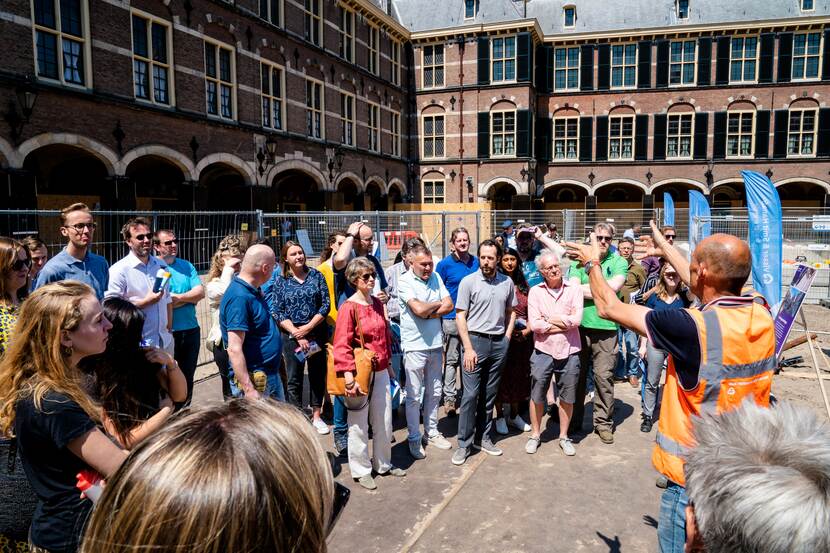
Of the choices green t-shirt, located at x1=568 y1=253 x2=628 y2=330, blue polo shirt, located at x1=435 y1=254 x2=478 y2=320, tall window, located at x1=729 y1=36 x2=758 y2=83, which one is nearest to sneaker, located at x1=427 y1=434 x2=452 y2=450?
blue polo shirt, located at x1=435 y1=254 x2=478 y2=320

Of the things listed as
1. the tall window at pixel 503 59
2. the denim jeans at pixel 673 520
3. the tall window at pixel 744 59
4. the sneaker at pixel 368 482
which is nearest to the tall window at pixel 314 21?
the tall window at pixel 503 59

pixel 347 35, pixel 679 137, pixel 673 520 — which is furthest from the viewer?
pixel 679 137

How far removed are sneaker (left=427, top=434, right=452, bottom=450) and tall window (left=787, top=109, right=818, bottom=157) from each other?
28024 millimetres

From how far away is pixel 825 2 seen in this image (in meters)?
24.5

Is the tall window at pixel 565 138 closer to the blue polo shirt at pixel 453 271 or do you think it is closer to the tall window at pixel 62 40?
the tall window at pixel 62 40

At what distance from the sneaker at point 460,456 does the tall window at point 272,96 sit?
15303 mm

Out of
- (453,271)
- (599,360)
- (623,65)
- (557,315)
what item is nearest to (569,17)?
(623,65)

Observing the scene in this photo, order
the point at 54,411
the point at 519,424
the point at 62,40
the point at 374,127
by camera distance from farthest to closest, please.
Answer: the point at 374,127 < the point at 62,40 < the point at 519,424 < the point at 54,411

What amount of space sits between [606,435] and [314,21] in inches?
760

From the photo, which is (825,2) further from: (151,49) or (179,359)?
(179,359)

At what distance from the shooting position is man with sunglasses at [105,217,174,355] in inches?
165

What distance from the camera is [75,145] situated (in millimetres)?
11812

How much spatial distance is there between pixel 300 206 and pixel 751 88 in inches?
858

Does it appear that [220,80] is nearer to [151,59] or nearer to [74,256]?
[151,59]
